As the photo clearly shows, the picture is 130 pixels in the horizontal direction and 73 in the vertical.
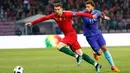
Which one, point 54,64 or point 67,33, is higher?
point 67,33

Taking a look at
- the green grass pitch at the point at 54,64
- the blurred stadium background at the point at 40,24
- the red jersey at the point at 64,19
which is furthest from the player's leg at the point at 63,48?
the blurred stadium background at the point at 40,24

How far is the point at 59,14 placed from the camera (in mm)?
11930

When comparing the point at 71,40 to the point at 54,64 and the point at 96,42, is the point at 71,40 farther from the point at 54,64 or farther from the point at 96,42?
the point at 54,64

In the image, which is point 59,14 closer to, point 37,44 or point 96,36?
point 96,36

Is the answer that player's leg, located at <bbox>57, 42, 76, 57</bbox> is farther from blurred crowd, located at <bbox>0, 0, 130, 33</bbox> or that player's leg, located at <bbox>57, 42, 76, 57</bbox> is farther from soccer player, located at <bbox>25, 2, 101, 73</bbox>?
blurred crowd, located at <bbox>0, 0, 130, 33</bbox>

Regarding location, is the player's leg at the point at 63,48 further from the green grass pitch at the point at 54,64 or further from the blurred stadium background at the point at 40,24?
the blurred stadium background at the point at 40,24

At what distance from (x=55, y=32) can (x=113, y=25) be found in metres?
4.27

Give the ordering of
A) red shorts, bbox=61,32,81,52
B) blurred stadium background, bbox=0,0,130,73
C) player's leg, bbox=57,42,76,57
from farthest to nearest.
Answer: blurred stadium background, bbox=0,0,130,73 → red shorts, bbox=61,32,81,52 → player's leg, bbox=57,42,76,57

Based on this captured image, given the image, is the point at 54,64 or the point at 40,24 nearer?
the point at 54,64

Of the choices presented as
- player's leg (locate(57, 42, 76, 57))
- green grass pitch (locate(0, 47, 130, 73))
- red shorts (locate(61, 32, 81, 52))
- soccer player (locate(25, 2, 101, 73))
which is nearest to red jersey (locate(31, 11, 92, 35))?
soccer player (locate(25, 2, 101, 73))

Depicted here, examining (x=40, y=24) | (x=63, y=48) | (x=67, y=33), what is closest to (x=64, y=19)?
(x=67, y=33)

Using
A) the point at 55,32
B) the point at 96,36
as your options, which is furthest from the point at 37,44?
the point at 96,36

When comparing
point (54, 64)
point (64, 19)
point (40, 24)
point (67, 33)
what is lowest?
point (54, 64)

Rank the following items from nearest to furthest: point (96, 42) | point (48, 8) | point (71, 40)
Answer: point (71, 40) → point (96, 42) → point (48, 8)
